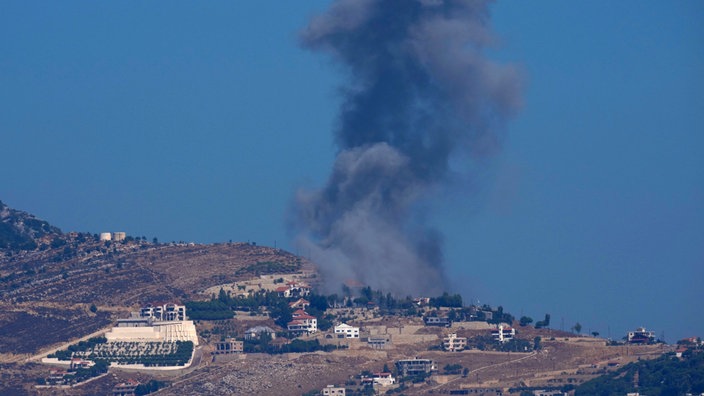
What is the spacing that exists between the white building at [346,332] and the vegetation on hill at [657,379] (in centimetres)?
1486

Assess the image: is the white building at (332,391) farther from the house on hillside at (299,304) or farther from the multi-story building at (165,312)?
the house on hillside at (299,304)

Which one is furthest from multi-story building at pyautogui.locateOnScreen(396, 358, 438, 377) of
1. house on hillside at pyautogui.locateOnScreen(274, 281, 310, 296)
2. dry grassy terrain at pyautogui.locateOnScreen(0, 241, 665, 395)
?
house on hillside at pyautogui.locateOnScreen(274, 281, 310, 296)

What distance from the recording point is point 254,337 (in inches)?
4951

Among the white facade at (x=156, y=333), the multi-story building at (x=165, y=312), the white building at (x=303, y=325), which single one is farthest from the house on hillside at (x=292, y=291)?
the white facade at (x=156, y=333)

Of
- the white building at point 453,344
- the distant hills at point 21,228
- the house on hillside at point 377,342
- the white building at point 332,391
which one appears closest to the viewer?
the white building at point 332,391

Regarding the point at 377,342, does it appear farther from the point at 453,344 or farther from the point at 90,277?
the point at 90,277

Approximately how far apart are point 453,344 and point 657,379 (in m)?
12.9

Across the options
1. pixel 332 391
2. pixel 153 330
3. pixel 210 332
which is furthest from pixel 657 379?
pixel 153 330

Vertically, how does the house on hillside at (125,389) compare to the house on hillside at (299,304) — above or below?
below

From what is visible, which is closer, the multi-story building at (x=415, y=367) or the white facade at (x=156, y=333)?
the multi-story building at (x=415, y=367)

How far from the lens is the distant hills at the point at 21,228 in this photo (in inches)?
5896

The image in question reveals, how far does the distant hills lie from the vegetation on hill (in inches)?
1726

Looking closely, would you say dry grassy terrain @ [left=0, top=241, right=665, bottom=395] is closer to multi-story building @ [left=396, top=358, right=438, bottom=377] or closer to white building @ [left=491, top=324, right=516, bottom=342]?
white building @ [left=491, top=324, right=516, bottom=342]

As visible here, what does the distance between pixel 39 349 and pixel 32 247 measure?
21.6 metres
